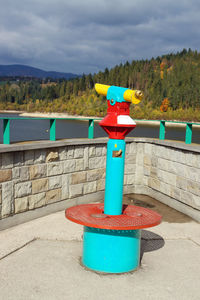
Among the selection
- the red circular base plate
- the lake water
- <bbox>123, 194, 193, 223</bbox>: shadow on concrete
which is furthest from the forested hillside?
the red circular base plate

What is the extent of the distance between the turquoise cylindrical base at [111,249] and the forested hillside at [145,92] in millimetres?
99563

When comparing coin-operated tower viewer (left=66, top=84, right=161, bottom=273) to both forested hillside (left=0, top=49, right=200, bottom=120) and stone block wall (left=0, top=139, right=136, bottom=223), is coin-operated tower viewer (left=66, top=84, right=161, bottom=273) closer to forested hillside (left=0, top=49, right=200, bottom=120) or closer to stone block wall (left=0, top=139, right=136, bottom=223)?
stone block wall (left=0, top=139, right=136, bottom=223)

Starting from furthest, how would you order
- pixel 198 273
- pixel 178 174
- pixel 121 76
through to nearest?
1. pixel 121 76
2. pixel 178 174
3. pixel 198 273

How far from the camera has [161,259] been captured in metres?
5.08

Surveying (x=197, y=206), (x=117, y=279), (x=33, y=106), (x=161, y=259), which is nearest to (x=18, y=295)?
(x=117, y=279)

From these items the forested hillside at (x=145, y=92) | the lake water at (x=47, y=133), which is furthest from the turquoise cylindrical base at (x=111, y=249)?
the forested hillside at (x=145, y=92)

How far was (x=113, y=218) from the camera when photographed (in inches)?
172

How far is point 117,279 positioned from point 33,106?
14918cm

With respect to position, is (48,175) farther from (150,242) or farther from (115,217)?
(115,217)

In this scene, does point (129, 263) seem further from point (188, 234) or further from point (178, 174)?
point (178, 174)

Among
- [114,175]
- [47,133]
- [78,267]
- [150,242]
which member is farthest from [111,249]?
[47,133]

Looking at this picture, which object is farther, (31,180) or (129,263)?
(31,180)

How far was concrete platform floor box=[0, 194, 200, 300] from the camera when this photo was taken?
13.1 feet

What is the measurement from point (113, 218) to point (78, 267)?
0.95 metres
